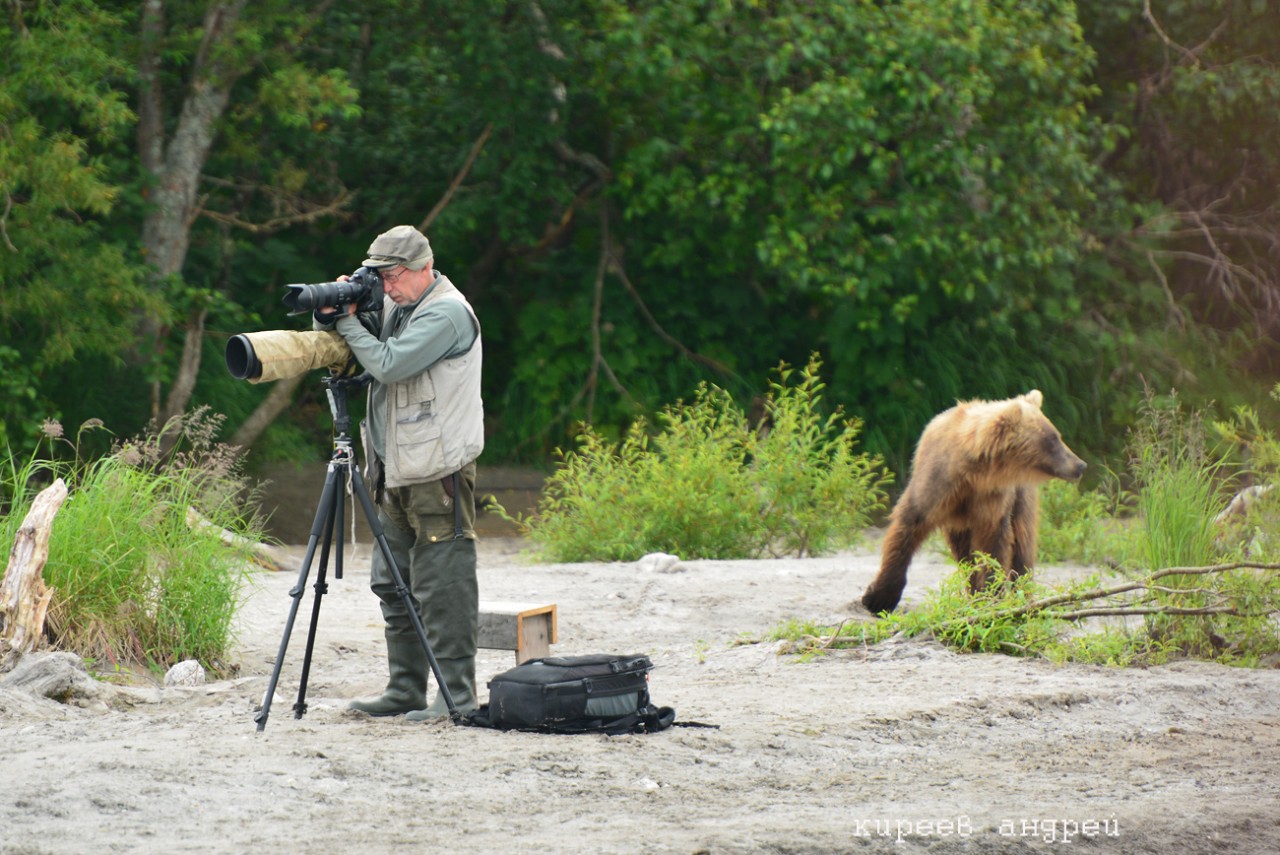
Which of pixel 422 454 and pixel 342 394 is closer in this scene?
pixel 422 454

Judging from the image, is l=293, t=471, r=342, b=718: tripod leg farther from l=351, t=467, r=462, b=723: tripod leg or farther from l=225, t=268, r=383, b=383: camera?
l=225, t=268, r=383, b=383: camera

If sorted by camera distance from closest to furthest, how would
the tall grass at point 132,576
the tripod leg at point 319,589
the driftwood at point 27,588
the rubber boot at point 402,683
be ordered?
the tripod leg at point 319,589 < the rubber boot at point 402,683 < the driftwood at point 27,588 < the tall grass at point 132,576

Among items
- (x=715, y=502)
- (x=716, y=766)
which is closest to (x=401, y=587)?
(x=716, y=766)

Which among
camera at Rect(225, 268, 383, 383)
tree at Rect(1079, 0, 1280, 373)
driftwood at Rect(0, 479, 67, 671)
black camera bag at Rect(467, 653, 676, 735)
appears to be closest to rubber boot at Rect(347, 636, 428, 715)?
black camera bag at Rect(467, 653, 676, 735)

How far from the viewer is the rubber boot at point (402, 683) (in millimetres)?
5398

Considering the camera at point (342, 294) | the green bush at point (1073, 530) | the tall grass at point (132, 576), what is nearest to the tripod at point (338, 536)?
the camera at point (342, 294)

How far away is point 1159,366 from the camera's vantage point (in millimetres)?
15961

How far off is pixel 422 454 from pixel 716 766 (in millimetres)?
1418

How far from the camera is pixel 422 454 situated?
5109 mm

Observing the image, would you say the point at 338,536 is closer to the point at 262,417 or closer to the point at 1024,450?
the point at 1024,450

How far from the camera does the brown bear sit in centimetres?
732

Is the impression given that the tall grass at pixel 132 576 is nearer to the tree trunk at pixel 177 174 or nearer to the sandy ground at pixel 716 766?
the sandy ground at pixel 716 766

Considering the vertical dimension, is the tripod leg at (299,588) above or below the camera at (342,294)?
below

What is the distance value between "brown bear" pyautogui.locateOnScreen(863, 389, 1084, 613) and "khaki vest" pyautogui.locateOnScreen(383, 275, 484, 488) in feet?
9.72
